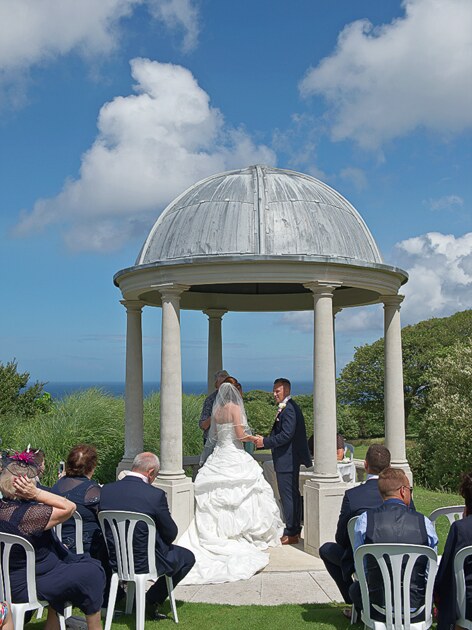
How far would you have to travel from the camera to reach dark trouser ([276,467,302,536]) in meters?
11.5

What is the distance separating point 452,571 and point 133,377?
364 inches

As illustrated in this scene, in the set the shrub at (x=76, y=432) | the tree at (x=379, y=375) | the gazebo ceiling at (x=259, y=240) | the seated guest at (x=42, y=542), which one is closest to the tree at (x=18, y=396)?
the shrub at (x=76, y=432)

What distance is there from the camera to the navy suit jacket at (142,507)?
7.21m

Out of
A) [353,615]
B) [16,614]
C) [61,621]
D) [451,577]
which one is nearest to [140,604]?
[61,621]

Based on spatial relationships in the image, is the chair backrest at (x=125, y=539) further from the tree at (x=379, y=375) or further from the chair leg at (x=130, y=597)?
the tree at (x=379, y=375)

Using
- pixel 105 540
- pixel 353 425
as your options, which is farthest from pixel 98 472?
pixel 353 425

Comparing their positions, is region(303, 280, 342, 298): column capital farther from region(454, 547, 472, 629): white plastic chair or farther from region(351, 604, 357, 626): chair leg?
region(454, 547, 472, 629): white plastic chair

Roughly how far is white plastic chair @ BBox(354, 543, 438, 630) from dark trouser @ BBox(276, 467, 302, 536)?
5625 mm

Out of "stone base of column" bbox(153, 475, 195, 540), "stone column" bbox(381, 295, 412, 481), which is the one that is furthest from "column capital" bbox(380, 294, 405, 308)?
"stone base of column" bbox(153, 475, 195, 540)

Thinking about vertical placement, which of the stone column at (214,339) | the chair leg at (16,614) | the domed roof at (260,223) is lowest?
the chair leg at (16,614)

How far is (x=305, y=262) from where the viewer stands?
445 inches

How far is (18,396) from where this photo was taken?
27.6 meters

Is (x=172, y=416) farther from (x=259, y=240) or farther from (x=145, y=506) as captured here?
(x=145, y=506)

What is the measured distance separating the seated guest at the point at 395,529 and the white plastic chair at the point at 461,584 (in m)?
0.31
